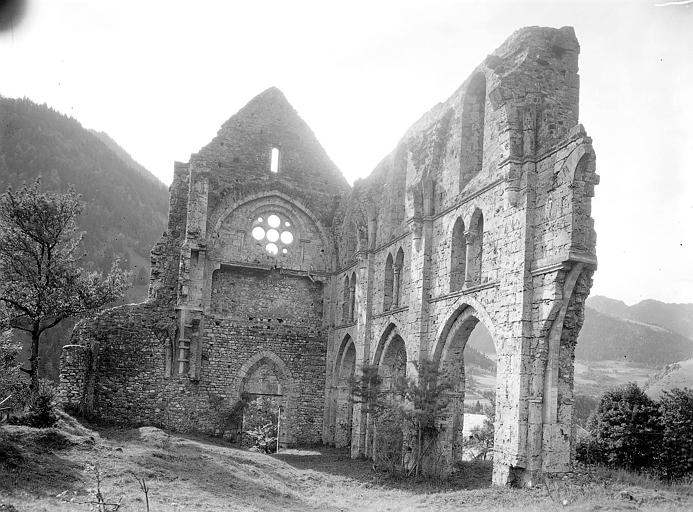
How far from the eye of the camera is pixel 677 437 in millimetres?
14922

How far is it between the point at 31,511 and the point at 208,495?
3.29 metres

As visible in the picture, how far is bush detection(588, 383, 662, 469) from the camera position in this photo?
607 inches

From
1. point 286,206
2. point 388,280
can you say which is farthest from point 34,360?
point 286,206

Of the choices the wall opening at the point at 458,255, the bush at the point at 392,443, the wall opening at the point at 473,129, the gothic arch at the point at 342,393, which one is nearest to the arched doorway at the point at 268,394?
the gothic arch at the point at 342,393

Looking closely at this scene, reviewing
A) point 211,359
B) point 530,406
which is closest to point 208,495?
point 530,406

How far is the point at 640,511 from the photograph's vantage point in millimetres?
9477

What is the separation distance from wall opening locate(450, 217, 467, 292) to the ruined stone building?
0.11 ft

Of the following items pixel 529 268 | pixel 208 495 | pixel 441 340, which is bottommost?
pixel 208 495

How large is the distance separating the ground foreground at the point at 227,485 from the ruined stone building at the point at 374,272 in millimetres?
983

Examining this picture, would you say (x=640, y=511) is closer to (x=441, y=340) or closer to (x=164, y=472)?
(x=441, y=340)

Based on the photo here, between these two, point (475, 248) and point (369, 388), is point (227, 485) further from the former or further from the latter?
point (475, 248)

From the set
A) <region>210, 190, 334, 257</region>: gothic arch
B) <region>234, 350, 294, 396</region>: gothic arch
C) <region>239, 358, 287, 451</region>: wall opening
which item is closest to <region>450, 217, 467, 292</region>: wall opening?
<region>210, 190, 334, 257</region>: gothic arch

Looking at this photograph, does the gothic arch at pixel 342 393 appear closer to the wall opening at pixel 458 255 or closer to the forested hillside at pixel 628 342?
the wall opening at pixel 458 255

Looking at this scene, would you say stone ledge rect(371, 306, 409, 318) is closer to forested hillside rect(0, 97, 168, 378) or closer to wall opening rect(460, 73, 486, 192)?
wall opening rect(460, 73, 486, 192)
